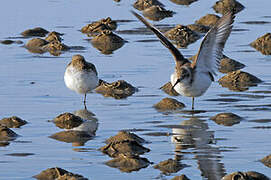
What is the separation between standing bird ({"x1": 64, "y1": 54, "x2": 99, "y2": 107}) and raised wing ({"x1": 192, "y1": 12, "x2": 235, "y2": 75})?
1.83m

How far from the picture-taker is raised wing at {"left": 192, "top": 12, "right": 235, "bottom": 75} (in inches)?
550

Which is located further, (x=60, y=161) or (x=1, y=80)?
(x=1, y=80)

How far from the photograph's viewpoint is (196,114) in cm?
1371

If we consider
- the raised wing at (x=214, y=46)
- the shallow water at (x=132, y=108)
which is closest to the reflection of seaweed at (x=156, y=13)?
the shallow water at (x=132, y=108)

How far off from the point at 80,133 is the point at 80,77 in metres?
2.30

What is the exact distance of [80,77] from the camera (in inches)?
561

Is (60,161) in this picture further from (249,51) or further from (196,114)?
(249,51)

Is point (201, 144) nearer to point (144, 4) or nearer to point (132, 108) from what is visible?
point (132, 108)

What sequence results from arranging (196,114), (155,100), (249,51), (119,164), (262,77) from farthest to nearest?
(249,51) < (262,77) < (155,100) < (196,114) < (119,164)

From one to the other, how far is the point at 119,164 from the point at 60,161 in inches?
33.7

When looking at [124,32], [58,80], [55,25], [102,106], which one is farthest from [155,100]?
[55,25]

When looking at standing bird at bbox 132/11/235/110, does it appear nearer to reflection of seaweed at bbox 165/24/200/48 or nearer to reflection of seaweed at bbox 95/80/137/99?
reflection of seaweed at bbox 95/80/137/99

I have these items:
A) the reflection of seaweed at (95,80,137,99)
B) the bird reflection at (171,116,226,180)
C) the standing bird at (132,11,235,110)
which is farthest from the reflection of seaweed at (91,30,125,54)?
the bird reflection at (171,116,226,180)

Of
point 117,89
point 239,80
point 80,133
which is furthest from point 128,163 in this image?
point 239,80
